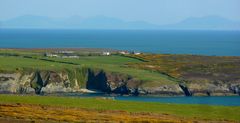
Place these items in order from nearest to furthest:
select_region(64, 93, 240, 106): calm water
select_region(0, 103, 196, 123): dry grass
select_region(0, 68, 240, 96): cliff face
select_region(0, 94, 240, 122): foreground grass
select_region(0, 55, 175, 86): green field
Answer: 1. select_region(0, 103, 196, 123): dry grass
2. select_region(0, 94, 240, 122): foreground grass
3. select_region(64, 93, 240, 106): calm water
4. select_region(0, 68, 240, 96): cliff face
5. select_region(0, 55, 175, 86): green field

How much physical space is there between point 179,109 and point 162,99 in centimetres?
3118

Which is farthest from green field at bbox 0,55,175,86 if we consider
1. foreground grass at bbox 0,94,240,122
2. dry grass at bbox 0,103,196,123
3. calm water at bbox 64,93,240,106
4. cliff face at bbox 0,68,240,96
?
dry grass at bbox 0,103,196,123

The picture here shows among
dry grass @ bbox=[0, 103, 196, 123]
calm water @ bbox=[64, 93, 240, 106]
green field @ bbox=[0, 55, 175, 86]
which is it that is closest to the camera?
dry grass @ bbox=[0, 103, 196, 123]

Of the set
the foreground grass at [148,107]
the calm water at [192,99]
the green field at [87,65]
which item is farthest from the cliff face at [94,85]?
the foreground grass at [148,107]

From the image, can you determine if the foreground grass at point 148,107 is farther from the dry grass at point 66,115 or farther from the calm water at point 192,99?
the calm water at point 192,99

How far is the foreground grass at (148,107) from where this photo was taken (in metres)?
49.1

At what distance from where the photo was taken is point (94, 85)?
95375mm

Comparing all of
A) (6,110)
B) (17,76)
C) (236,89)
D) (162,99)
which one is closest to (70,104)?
(6,110)

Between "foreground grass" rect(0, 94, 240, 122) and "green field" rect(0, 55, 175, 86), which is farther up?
"green field" rect(0, 55, 175, 86)

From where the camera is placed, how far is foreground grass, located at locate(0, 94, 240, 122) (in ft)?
161

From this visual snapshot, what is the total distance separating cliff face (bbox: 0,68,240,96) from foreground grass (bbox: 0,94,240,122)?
3398 cm

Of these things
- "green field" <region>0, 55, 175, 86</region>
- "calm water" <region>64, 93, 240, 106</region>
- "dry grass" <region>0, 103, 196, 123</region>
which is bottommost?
"calm water" <region>64, 93, 240, 106</region>

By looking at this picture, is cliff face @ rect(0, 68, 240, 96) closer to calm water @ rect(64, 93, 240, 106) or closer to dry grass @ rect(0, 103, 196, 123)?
calm water @ rect(64, 93, 240, 106)

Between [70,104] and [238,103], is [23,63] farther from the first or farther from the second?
[70,104]
